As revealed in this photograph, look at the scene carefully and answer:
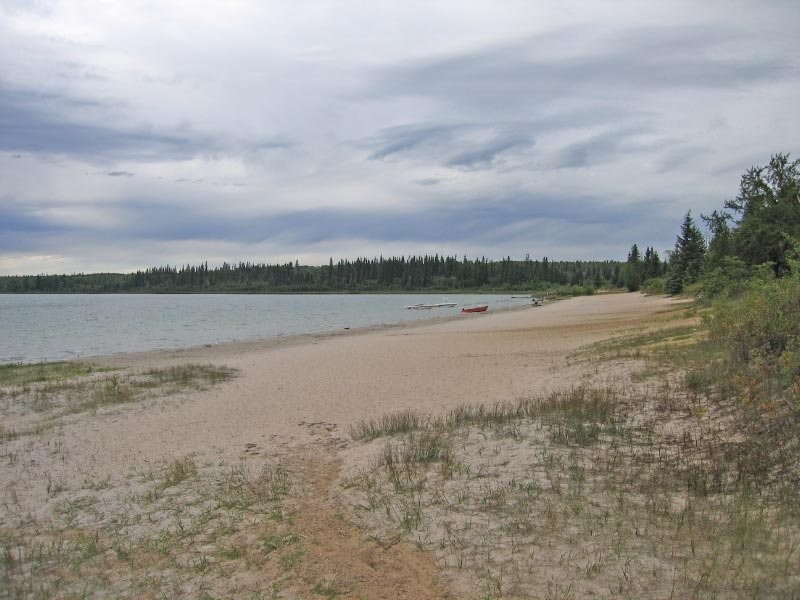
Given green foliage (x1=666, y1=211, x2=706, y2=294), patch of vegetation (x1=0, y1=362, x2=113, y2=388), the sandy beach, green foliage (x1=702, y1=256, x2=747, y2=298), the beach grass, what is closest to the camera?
the beach grass

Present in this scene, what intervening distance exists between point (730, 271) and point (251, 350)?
81.0 feet

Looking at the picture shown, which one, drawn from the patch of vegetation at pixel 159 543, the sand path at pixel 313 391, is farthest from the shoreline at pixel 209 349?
the patch of vegetation at pixel 159 543

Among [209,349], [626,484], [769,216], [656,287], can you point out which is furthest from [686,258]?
[626,484]

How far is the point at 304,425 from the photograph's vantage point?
11.9 m

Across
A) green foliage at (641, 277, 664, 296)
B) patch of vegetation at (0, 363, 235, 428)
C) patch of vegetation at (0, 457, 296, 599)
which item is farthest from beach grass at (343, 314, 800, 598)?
green foliage at (641, 277, 664, 296)

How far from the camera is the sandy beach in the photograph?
20.0ft

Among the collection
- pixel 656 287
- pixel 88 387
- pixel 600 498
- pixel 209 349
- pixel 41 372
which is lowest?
pixel 209 349

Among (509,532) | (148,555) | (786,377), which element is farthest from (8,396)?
(786,377)

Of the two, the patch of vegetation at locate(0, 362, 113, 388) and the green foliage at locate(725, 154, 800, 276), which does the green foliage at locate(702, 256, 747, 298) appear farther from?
the patch of vegetation at locate(0, 362, 113, 388)

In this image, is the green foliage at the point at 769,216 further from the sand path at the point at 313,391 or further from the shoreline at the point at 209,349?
the shoreline at the point at 209,349

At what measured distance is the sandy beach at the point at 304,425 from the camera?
6.09m

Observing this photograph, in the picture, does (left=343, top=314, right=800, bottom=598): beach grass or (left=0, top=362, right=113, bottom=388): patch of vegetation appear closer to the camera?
(left=343, top=314, right=800, bottom=598): beach grass

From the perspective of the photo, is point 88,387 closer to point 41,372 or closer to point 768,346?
point 41,372

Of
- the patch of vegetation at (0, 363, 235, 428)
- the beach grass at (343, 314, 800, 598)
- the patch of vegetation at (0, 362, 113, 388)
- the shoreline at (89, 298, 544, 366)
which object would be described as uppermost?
the beach grass at (343, 314, 800, 598)
